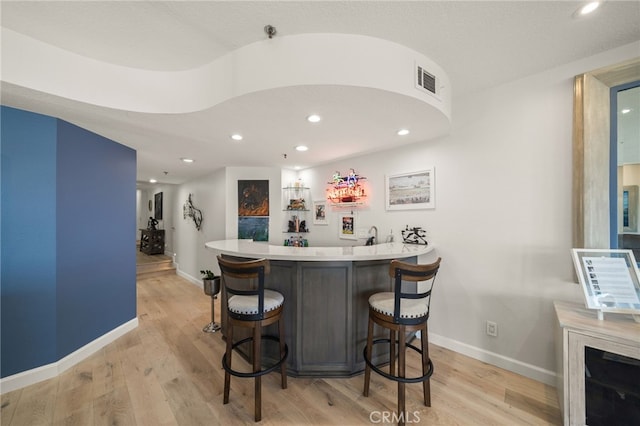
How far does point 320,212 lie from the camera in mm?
4113

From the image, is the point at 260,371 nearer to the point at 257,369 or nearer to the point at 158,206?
the point at 257,369

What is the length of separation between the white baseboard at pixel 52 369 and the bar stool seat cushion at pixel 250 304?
6.06 feet

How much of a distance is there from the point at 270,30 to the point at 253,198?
3.07 meters

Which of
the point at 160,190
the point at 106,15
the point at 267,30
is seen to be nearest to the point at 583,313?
the point at 267,30

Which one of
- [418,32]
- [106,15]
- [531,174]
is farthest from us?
[531,174]

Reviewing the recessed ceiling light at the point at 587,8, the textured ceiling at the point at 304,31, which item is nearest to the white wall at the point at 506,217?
the textured ceiling at the point at 304,31

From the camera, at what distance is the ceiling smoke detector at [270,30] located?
148 cm

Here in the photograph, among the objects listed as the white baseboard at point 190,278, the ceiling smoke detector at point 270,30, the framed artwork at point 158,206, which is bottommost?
the white baseboard at point 190,278

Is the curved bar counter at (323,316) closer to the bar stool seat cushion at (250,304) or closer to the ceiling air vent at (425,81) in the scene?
the bar stool seat cushion at (250,304)

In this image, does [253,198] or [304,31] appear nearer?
[304,31]

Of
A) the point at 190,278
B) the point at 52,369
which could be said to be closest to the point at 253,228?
the point at 190,278

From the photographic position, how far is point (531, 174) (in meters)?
2.04

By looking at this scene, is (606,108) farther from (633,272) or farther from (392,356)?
(392,356)

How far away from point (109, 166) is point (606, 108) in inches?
185
